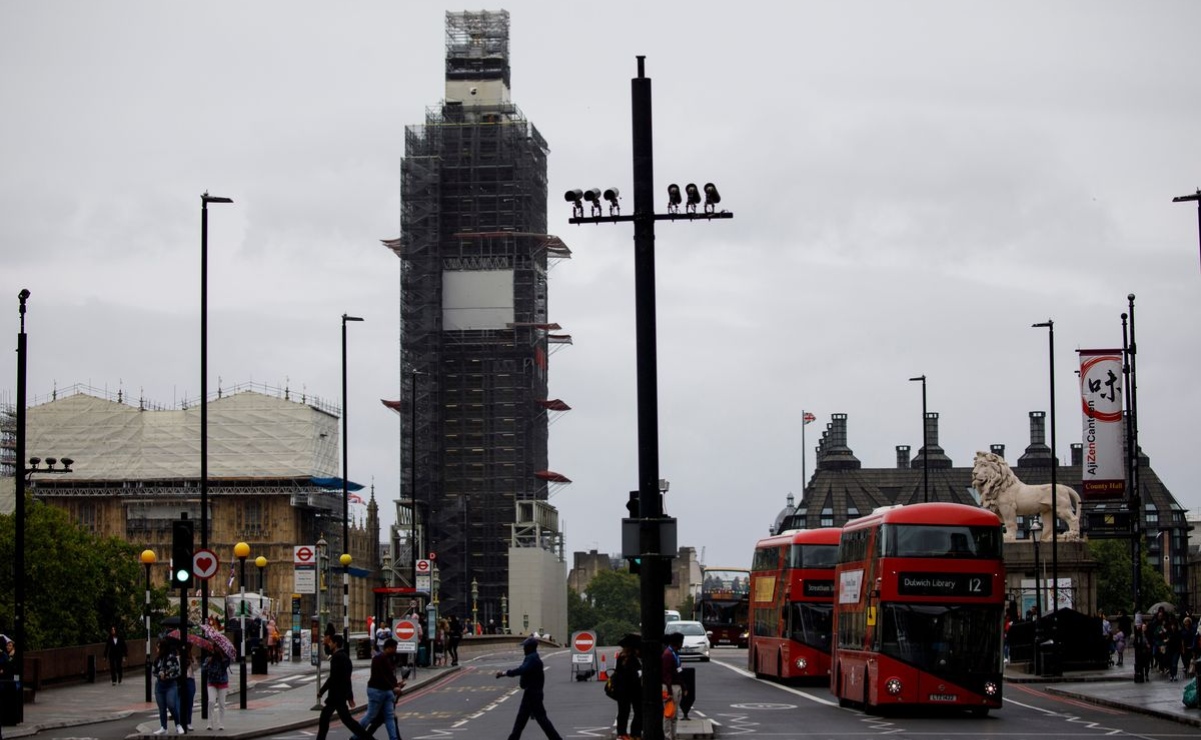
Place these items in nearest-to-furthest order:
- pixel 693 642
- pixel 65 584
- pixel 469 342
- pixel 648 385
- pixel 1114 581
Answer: pixel 648 385 → pixel 693 642 → pixel 65 584 → pixel 1114 581 → pixel 469 342

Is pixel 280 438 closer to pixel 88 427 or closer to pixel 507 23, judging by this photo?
pixel 88 427

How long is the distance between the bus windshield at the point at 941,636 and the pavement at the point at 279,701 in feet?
12.8

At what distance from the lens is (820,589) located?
1809 inches

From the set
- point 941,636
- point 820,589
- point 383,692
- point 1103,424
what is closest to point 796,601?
point 820,589

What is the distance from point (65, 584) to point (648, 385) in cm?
5041

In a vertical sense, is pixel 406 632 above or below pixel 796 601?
below

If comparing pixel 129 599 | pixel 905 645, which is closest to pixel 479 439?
pixel 129 599

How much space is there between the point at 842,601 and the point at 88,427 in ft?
377

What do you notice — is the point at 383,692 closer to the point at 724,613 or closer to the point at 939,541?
the point at 939,541

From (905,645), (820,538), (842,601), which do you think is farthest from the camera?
(820,538)

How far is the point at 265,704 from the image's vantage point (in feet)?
140

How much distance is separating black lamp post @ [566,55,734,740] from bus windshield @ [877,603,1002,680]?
13.4 meters

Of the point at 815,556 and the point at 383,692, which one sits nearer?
the point at 383,692

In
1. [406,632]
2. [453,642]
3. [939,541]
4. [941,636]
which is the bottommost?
[453,642]
